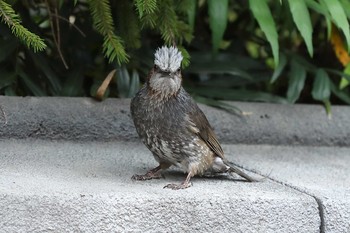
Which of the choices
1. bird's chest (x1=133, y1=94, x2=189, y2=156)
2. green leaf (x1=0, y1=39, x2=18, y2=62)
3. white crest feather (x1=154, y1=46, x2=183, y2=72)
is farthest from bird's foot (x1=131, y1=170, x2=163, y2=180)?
green leaf (x1=0, y1=39, x2=18, y2=62)

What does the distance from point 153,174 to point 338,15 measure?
127 centimetres

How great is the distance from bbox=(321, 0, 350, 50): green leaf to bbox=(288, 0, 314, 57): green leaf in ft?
0.40

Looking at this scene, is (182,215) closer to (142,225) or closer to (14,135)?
(142,225)

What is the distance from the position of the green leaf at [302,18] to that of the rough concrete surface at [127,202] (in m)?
0.83

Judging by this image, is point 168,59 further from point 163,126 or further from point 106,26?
point 106,26

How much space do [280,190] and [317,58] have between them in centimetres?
190

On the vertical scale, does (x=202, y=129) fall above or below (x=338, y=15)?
below

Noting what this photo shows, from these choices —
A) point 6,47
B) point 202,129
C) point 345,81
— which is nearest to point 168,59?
point 202,129

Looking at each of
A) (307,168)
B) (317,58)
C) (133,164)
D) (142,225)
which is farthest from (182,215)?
(317,58)

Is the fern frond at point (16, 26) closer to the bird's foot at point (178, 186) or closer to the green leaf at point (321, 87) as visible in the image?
the bird's foot at point (178, 186)

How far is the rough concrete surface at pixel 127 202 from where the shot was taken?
2.65 m

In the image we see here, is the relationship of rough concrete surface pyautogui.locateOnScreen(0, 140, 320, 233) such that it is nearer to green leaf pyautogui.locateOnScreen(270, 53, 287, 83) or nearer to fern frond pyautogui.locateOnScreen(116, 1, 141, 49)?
fern frond pyautogui.locateOnScreen(116, 1, 141, 49)

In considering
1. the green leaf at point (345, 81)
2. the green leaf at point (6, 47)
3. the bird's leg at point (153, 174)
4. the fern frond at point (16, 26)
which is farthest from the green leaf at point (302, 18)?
the green leaf at point (6, 47)

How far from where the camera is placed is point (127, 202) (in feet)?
8.99
